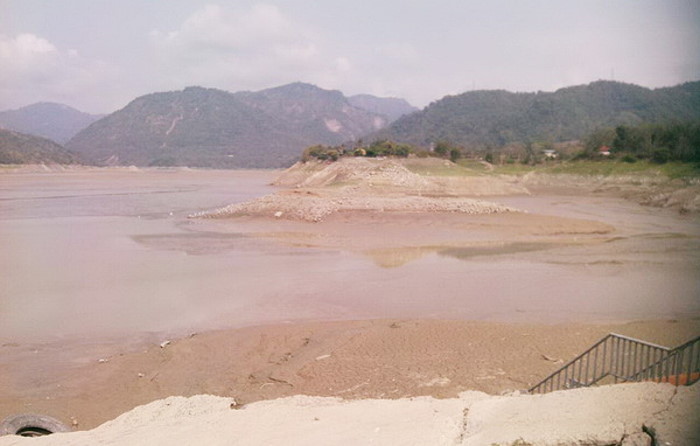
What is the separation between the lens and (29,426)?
505cm

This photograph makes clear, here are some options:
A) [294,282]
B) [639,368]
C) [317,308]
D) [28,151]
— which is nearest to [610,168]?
[294,282]

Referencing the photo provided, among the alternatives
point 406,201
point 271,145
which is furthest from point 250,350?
point 271,145

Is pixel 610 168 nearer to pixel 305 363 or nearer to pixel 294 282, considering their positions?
pixel 294 282

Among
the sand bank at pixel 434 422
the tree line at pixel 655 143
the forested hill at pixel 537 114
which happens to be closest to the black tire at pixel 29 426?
the sand bank at pixel 434 422

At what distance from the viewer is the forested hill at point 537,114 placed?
119625 millimetres

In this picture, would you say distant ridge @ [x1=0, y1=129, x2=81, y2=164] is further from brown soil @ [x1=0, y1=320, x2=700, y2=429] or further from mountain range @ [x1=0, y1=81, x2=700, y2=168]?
brown soil @ [x1=0, y1=320, x2=700, y2=429]

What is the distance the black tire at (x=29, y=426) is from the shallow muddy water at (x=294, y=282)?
3.84m

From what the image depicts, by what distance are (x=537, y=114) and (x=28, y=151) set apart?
11823 centimetres

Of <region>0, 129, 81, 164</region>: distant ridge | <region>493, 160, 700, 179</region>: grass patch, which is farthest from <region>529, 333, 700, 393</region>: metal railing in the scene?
<region>0, 129, 81, 164</region>: distant ridge

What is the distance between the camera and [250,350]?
7.96 m

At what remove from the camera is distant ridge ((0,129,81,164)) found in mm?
81562

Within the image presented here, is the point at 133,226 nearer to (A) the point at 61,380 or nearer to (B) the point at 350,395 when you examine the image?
(A) the point at 61,380

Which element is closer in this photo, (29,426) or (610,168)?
(29,426)

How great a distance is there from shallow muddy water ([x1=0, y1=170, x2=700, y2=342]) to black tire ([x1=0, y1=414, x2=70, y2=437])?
3841mm
